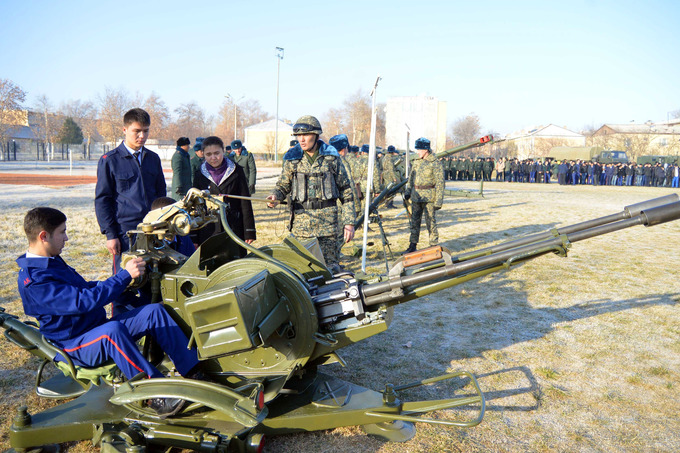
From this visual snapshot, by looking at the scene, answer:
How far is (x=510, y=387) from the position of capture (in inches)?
184

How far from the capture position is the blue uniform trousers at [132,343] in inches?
136

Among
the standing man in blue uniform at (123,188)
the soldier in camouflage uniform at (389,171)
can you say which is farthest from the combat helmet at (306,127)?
the soldier in camouflage uniform at (389,171)

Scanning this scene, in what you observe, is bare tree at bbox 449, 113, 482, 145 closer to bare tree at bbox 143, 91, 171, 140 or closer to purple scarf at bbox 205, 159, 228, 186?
bare tree at bbox 143, 91, 171, 140

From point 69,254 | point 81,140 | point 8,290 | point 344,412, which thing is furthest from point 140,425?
point 81,140

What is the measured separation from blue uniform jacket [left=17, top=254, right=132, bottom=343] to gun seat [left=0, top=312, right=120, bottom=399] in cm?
15

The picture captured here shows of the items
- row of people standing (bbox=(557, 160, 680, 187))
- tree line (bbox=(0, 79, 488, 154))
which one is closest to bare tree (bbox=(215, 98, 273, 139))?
tree line (bbox=(0, 79, 488, 154))

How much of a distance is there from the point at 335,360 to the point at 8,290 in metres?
5.59

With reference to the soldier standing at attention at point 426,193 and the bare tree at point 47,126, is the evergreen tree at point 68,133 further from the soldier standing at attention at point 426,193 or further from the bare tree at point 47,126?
the soldier standing at attention at point 426,193

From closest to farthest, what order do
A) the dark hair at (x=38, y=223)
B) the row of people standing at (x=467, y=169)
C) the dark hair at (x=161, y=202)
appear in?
the dark hair at (x=38, y=223), the dark hair at (x=161, y=202), the row of people standing at (x=467, y=169)

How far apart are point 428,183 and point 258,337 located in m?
7.89

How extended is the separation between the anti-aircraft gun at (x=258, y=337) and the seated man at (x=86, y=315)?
147 millimetres

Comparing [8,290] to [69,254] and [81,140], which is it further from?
[81,140]

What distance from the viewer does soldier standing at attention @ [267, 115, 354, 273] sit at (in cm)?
602

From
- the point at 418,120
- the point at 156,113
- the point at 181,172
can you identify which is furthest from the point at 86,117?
the point at 181,172
